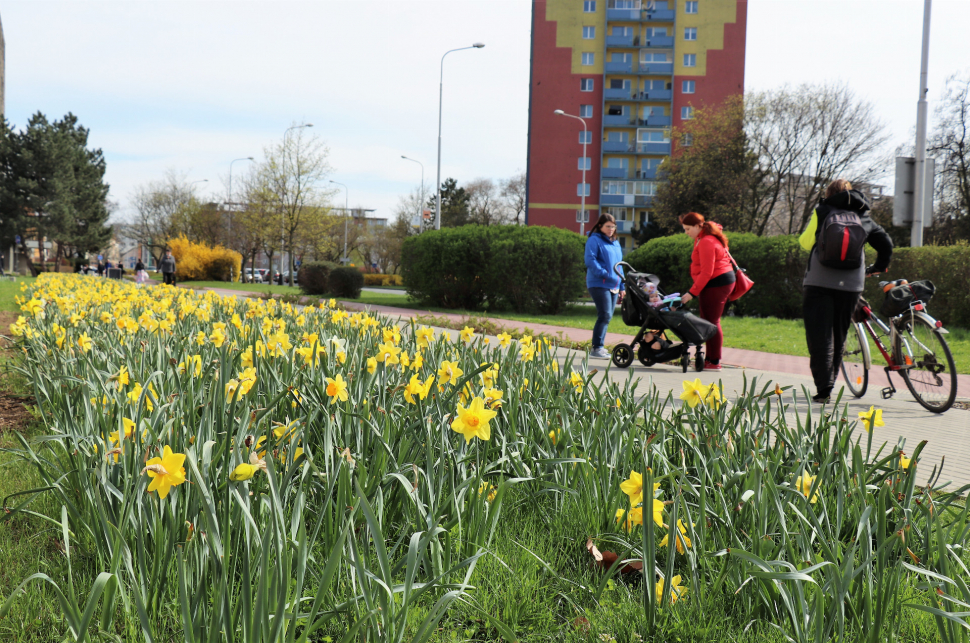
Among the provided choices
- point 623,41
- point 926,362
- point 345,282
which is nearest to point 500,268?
point 345,282

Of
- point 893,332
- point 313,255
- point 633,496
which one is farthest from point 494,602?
point 313,255

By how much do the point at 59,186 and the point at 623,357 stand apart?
160 ft

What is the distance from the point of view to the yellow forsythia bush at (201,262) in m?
41.0

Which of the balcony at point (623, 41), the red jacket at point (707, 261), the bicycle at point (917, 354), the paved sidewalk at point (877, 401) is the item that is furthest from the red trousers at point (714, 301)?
the balcony at point (623, 41)

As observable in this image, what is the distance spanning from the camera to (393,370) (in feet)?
11.0

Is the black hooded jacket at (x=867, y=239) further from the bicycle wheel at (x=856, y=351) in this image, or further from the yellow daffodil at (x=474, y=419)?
the yellow daffodil at (x=474, y=419)

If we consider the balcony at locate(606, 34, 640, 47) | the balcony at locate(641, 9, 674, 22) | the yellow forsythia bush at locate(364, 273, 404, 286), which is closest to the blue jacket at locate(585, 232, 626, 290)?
the yellow forsythia bush at locate(364, 273, 404, 286)

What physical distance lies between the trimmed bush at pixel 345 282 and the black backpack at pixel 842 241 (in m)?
18.4

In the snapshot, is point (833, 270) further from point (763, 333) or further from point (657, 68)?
point (657, 68)

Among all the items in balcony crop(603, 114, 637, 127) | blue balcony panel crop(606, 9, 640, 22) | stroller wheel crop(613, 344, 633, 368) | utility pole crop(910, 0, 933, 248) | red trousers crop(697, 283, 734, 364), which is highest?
blue balcony panel crop(606, 9, 640, 22)

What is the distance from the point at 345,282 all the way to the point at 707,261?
1707 centimetres

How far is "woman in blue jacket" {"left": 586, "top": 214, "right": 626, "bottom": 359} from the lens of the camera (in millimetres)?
8500

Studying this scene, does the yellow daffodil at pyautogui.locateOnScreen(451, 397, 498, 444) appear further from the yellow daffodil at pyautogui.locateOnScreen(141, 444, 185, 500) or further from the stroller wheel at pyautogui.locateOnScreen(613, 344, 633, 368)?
the stroller wheel at pyautogui.locateOnScreen(613, 344, 633, 368)

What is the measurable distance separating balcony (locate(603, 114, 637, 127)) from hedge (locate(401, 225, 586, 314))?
4402 centimetres
